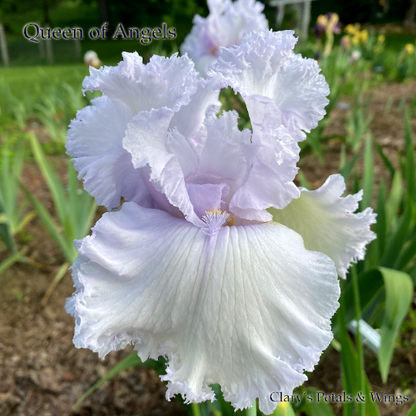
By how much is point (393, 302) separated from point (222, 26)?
6.26ft

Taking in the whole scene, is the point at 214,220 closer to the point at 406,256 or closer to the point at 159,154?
the point at 159,154

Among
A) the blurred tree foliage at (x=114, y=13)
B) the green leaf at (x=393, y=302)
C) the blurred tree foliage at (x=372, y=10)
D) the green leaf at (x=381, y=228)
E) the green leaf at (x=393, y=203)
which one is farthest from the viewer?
the blurred tree foliage at (x=114, y=13)

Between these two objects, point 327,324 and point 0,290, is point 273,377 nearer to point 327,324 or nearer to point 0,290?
point 327,324

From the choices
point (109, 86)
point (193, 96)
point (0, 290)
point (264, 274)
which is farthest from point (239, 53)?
point (0, 290)

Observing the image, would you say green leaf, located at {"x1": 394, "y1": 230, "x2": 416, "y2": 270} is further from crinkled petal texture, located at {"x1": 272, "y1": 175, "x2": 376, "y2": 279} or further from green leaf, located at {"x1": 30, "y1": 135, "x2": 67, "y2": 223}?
green leaf, located at {"x1": 30, "y1": 135, "x2": 67, "y2": 223}

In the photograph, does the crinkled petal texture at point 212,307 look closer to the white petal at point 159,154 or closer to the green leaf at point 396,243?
the white petal at point 159,154

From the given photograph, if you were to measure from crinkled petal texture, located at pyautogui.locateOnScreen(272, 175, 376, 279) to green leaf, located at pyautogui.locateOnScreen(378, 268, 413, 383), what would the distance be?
0.29m

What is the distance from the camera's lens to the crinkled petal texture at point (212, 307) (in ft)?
1.81

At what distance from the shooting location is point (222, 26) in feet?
7.40

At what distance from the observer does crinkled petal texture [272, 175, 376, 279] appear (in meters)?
0.74

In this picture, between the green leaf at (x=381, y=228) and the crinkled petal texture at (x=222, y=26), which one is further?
the crinkled petal texture at (x=222, y=26)

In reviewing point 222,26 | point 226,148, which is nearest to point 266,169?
point 226,148

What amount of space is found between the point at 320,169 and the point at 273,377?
2875 mm

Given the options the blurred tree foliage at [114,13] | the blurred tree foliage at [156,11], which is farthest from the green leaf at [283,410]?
the blurred tree foliage at [114,13]
